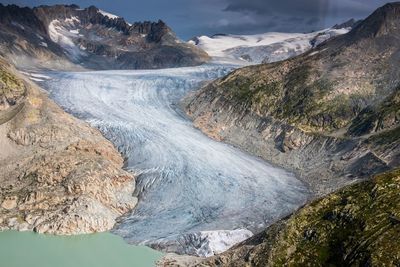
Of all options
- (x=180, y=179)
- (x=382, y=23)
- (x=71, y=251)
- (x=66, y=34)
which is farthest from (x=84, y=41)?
(x=71, y=251)

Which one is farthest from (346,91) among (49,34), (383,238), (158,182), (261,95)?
(49,34)

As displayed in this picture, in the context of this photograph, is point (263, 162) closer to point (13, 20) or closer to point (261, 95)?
point (261, 95)

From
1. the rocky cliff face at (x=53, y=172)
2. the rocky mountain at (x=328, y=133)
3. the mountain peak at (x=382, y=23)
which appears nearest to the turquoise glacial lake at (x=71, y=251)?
the rocky cliff face at (x=53, y=172)

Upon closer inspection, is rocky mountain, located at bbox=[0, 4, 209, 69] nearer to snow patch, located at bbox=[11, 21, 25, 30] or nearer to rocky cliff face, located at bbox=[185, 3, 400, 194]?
snow patch, located at bbox=[11, 21, 25, 30]

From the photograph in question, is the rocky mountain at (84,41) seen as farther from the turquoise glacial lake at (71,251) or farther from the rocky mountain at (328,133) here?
the turquoise glacial lake at (71,251)

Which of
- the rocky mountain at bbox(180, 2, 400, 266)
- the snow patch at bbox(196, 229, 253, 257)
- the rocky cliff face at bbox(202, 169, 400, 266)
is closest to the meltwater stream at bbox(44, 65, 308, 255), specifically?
the snow patch at bbox(196, 229, 253, 257)

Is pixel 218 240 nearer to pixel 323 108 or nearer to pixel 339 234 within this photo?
pixel 339 234
